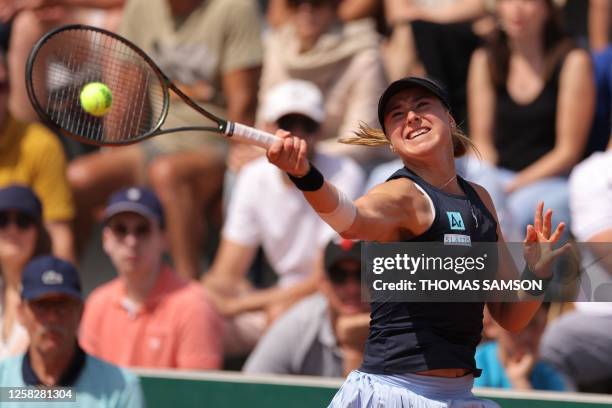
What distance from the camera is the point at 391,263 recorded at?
3.49 meters

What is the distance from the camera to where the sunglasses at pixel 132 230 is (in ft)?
19.7

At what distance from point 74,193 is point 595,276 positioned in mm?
3688

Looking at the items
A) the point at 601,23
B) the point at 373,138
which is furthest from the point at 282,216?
the point at 373,138

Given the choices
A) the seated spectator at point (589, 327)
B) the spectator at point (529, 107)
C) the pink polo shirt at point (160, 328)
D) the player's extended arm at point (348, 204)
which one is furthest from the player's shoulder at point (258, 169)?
the player's extended arm at point (348, 204)

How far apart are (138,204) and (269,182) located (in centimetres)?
76

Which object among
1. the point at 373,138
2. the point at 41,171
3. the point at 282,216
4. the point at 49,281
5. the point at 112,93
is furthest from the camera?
the point at 41,171

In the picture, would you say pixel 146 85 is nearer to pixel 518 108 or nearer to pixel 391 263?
pixel 391 263

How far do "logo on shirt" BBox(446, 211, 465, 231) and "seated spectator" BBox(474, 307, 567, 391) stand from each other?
1.84 m

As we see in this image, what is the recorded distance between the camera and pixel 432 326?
3.41 m

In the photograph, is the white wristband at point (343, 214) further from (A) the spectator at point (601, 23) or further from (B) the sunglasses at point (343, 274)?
(A) the spectator at point (601, 23)

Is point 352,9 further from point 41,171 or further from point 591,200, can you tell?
point 591,200

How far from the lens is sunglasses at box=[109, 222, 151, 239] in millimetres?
6020

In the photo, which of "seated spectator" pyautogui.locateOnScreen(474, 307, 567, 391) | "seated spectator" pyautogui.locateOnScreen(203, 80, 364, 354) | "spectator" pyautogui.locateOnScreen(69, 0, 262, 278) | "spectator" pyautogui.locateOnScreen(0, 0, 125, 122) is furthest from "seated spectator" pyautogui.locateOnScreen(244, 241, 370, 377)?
"spectator" pyautogui.locateOnScreen(0, 0, 125, 122)

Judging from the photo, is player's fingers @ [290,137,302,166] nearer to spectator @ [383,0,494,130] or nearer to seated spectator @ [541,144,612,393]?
seated spectator @ [541,144,612,393]
